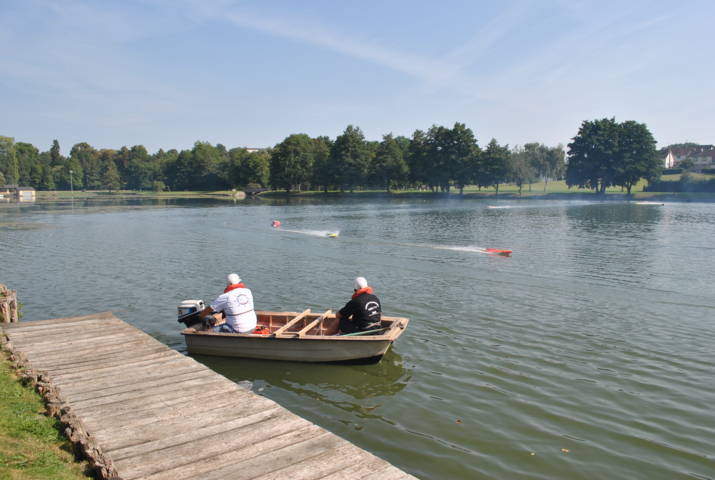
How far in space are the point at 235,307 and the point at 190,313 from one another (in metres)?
2.21

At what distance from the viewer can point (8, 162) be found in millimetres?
162875

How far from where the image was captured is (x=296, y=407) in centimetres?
1145

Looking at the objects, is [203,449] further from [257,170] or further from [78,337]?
[257,170]

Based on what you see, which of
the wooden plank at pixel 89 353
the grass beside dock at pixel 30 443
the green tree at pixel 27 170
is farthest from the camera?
the green tree at pixel 27 170

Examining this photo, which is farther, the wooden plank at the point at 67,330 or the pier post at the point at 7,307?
the pier post at the point at 7,307

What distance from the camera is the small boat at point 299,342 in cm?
1320

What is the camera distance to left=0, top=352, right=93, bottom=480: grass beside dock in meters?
6.32

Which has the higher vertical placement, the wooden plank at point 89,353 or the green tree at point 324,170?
the green tree at point 324,170

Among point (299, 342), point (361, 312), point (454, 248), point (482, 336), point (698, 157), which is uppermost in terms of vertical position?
point (698, 157)

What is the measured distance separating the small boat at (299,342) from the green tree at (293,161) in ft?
474

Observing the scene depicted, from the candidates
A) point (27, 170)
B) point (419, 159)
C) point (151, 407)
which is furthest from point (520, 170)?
point (27, 170)

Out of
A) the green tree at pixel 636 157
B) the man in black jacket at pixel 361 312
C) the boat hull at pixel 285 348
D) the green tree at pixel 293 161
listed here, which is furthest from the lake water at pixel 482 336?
the green tree at pixel 293 161

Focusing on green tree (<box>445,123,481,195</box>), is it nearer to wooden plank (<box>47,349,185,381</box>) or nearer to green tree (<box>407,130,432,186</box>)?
green tree (<box>407,130,432,186</box>)

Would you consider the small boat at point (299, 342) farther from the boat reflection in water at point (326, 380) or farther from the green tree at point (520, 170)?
the green tree at point (520, 170)
